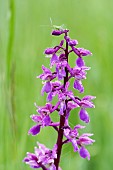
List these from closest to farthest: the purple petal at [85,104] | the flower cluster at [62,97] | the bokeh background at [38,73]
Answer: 1. the flower cluster at [62,97]
2. the purple petal at [85,104]
3. the bokeh background at [38,73]

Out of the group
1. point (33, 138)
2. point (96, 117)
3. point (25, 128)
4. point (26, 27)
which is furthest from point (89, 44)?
point (25, 128)

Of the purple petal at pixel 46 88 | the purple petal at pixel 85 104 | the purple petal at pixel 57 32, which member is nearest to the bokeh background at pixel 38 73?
the purple petal at pixel 57 32

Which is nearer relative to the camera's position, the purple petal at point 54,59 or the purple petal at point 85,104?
the purple petal at point 54,59

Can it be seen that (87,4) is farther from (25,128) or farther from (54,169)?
(54,169)

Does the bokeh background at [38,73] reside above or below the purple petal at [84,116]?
above

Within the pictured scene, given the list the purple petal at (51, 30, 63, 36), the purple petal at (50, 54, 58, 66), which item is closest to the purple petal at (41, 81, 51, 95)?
the purple petal at (50, 54, 58, 66)

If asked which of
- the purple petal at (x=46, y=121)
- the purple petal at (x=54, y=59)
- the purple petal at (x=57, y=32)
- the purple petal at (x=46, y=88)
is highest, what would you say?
the purple petal at (x=57, y=32)

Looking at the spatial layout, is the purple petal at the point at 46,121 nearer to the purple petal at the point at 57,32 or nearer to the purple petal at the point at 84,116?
the purple petal at the point at 84,116

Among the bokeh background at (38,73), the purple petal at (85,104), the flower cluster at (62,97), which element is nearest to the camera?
the flower cluster at (62,97)

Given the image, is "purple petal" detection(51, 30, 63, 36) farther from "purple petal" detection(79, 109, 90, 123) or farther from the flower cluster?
"purple petal" detection(79, 109, 90, 123)
